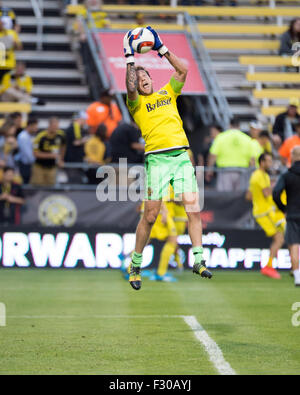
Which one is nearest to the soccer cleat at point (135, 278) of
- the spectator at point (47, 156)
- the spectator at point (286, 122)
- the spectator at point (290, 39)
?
the spectator at point (47, 156)

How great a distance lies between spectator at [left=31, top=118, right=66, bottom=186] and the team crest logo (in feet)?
1.61

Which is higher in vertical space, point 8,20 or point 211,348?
point 8,20

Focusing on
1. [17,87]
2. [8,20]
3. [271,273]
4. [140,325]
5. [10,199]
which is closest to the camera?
[140,325]

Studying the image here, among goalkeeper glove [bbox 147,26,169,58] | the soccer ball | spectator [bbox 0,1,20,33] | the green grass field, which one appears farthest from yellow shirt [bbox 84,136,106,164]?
the soccer ball

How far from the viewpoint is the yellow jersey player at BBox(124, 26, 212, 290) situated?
359 inches

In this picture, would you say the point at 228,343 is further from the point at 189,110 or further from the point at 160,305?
the point at 189,110

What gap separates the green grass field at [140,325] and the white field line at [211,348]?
0.07 metres

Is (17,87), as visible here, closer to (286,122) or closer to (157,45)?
(286,122)

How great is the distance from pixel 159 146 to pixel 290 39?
13796 mm

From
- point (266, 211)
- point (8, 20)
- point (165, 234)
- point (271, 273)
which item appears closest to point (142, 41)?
point (165, 234)

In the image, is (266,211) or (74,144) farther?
(74,144)

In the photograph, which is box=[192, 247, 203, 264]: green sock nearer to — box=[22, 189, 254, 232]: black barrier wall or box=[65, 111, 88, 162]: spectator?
box=[22, 189, 254, 232]: black barrier wall

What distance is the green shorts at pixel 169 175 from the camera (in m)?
9.19

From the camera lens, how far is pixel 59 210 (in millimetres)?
16812
